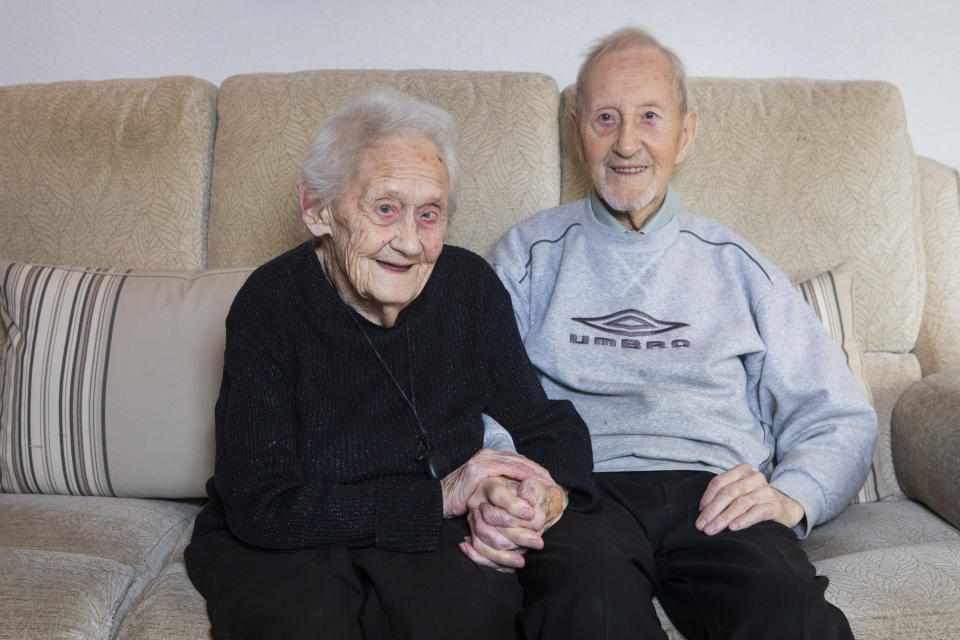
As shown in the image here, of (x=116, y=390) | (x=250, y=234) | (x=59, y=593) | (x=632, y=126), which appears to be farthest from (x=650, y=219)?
(x=59, y=593)

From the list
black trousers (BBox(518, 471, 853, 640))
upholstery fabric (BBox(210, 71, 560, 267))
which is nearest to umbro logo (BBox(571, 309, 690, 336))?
black trousers (BBox(518, 471, 853, 640))

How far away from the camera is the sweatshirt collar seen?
1.59m

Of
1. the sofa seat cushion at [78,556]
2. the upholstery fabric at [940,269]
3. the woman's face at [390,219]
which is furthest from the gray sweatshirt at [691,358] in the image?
the sofa seat cushion at [78,556]

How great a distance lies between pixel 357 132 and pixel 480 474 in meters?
0.55

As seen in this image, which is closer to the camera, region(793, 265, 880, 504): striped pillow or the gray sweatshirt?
the gray sweatshirt

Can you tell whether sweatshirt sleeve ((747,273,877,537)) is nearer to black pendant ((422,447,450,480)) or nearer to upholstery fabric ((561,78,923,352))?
upholstery fabric ((561,78,923,352))

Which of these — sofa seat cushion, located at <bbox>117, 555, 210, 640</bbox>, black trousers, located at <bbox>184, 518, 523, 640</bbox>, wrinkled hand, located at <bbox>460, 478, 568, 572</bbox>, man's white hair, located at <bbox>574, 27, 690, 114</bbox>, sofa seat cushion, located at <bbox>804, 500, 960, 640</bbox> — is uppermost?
man's white hair, located at <bbox>574, 27, 690, 114</bbox>

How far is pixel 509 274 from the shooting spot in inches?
63.9

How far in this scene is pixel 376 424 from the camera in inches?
51.2

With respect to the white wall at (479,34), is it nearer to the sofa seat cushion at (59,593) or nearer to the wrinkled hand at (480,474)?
the wrinkled hand at (480,474)

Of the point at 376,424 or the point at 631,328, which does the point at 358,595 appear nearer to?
the point at 376,424

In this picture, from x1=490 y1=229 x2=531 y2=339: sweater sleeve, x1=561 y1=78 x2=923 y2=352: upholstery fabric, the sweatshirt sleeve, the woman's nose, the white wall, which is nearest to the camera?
the woman's nose

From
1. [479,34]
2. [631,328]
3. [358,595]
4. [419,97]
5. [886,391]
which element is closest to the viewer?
[358,595]

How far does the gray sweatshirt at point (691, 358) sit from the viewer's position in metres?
1.43
